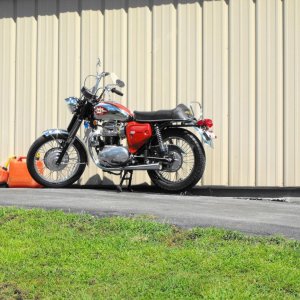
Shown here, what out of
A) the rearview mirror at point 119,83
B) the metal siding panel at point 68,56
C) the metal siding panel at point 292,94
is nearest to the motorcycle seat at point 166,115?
the rearview mirror at point 119,83

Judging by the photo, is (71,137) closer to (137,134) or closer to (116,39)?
(137,134)

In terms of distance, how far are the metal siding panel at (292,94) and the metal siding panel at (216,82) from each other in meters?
0.83

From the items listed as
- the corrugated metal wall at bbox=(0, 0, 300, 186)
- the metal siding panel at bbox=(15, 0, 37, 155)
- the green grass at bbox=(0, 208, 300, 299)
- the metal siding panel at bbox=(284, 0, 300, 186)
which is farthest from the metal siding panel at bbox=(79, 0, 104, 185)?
the green grass at bbox=(0, 208, 300, 299)

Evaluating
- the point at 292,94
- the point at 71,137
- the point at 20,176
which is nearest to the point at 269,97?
the point at 292,94

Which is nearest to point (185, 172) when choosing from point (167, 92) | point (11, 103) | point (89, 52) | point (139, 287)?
point (167, 92)

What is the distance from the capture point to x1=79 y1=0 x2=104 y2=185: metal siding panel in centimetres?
970

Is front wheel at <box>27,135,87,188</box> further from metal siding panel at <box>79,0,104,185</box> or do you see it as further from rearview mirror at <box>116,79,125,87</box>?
rearview mirror at <box>116,79,125,87</box>

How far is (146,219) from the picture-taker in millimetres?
6027

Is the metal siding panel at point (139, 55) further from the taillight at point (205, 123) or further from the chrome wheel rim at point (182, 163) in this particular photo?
the taillight at point (205, 123)

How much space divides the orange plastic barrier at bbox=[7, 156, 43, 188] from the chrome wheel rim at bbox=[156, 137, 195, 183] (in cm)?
203

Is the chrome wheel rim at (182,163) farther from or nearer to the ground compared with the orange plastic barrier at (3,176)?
farther from the ground

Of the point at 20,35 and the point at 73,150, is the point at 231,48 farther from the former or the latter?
the point at 20,35

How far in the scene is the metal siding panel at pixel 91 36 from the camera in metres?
9.70

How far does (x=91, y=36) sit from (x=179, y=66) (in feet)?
4.87
